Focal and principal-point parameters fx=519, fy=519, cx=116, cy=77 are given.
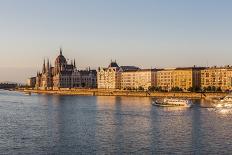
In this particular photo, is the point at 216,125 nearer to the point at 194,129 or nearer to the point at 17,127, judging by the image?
the point at 194,129

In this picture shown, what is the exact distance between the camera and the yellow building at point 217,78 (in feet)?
399

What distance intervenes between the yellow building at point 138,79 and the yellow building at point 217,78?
18224 mm

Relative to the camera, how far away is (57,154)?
29.5m

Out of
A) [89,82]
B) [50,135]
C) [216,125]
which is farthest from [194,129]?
[89,82]

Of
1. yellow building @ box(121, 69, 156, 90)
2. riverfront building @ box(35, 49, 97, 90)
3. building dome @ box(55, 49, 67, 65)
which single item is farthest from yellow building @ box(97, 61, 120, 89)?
building dome @ box(55, 49, 67, 65)

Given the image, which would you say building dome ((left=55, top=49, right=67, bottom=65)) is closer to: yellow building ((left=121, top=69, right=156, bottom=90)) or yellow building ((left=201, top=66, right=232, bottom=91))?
yellow building ((left=121, top=69, right=156, bottom=90))

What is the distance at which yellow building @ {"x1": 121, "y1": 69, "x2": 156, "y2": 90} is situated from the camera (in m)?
143

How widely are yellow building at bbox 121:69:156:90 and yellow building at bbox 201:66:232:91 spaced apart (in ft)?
59.8

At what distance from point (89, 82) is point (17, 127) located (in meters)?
133

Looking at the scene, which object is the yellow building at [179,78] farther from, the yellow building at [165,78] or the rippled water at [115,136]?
the rippled water at [115,136]

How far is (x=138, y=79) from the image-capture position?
14762cm

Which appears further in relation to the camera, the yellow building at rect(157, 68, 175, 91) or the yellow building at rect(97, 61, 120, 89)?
the yellow building at rect(97, 61, 120, 89)

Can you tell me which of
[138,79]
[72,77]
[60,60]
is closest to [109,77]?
[138,79]

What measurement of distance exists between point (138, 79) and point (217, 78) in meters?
29.4
